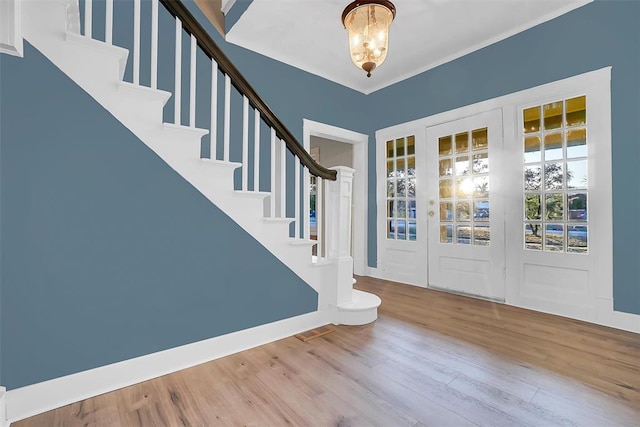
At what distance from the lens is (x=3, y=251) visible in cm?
129

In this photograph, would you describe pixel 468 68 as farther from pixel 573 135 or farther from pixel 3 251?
pixel 3 251

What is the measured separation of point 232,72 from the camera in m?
1.92

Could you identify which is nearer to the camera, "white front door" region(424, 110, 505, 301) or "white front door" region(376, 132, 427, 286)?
"white front door" region(424, 110, 505, 301)

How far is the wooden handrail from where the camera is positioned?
171 centimetres

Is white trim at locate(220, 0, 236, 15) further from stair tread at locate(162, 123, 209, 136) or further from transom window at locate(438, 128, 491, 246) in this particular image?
transom window at locate(438, 128, 491, 246)

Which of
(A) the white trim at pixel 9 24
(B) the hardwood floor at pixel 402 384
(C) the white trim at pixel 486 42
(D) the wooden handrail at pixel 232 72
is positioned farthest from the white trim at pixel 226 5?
(B) the hardwood floor at pixel 402 384

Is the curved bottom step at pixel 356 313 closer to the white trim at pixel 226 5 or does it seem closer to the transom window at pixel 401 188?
the transom window at pixel 401 188

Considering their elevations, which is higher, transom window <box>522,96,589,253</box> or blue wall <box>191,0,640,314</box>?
blue wall <box>191,0,640,314</box>

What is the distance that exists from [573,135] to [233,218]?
2.96m

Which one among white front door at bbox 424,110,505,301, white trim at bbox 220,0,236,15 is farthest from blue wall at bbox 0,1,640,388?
white trim at bbox 220,0,236,15

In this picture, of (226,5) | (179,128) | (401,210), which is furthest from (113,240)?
(401,210)

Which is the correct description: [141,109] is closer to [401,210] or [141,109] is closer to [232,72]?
[232,72]

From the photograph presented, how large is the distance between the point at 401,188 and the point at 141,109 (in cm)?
313

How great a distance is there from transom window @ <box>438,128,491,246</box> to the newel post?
5.27ft
